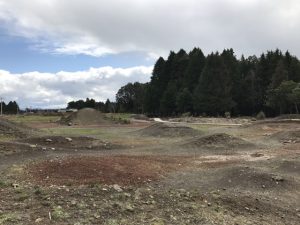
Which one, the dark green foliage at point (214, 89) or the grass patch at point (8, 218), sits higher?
the dark green foliage at point (214, 89)

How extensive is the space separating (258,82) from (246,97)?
11.8 ft

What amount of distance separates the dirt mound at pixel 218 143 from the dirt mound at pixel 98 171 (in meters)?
8.59

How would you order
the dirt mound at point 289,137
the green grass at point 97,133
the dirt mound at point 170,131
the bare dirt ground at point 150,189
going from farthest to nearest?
the dirt mound at point 170,131 < the green grass at point 97,133 < the dirt mound at point 289,137 < the bare dirt ground at point 150,189

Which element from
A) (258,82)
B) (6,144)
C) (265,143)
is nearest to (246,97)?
(258,82)

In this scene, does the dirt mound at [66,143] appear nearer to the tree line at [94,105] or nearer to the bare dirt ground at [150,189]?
the bare dirt ground at [150,189]

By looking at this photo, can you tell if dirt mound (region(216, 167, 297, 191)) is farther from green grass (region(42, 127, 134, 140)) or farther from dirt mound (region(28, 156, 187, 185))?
green grass (region(42, 127, 134, 140))

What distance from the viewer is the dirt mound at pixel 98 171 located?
46.4ft

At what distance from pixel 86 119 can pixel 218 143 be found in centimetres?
3862

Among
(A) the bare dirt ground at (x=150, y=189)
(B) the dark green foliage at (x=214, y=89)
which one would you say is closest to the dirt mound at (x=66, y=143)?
(A) the bare dirt ground at (x=150, y=189)

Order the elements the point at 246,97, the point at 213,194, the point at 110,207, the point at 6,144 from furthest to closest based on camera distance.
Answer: the point at 246,97 < the point at 6,144 < the point at 213,194 < the point at 110,207

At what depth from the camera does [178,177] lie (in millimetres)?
16266

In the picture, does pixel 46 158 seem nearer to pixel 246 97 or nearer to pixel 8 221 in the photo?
pixel 8 221

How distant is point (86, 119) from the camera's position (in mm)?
64438

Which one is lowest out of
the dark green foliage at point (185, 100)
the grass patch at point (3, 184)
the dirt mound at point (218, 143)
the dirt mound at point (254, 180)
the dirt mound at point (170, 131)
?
the dirt mound at point (254, 180)
